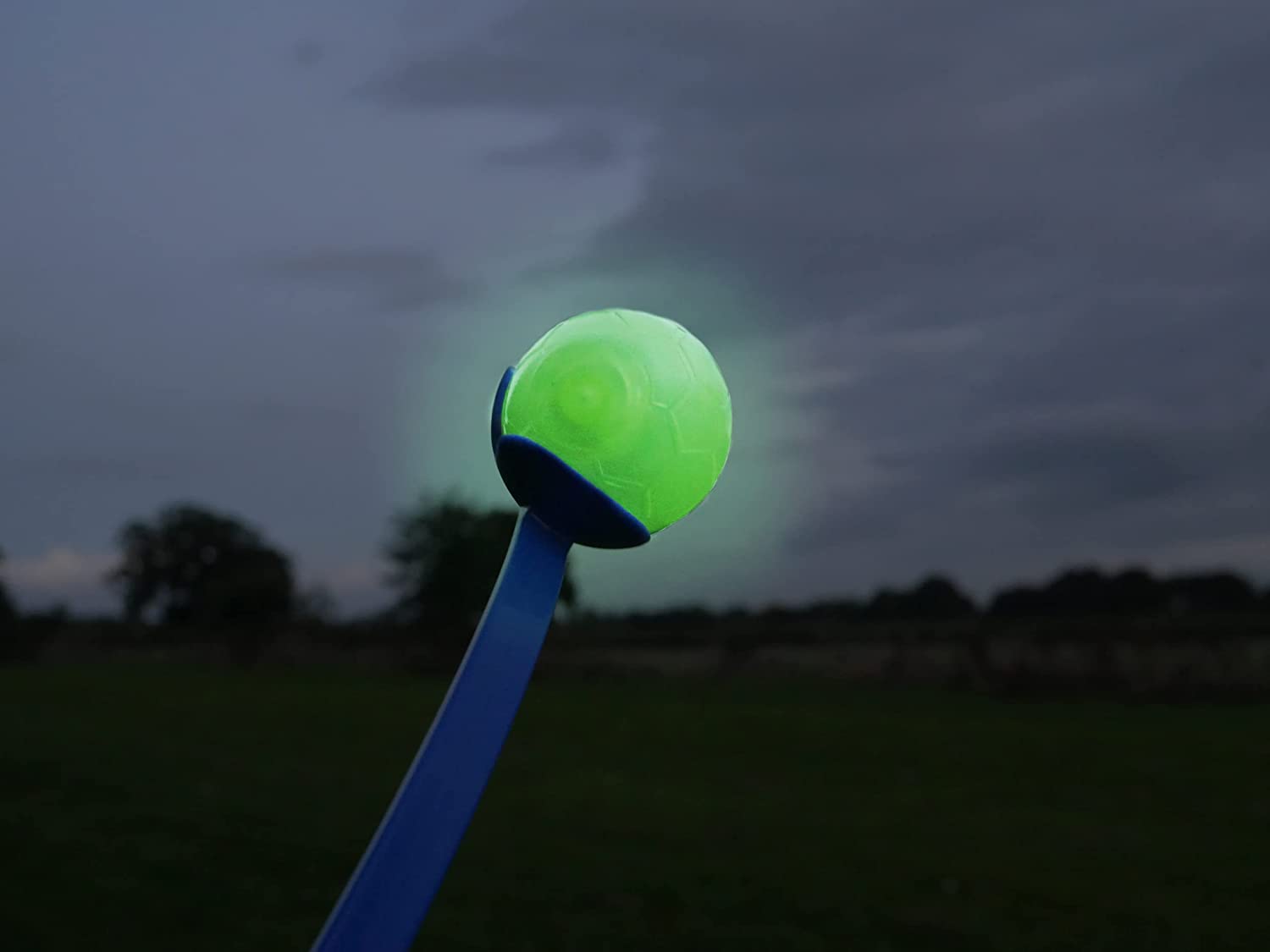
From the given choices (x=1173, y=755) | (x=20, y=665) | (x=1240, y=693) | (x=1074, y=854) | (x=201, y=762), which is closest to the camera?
(x=1074, y=854)

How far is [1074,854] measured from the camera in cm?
730

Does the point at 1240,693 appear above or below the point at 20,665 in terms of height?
below

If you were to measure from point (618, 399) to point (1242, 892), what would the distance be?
617 centimetres

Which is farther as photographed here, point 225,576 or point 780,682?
point 225,576

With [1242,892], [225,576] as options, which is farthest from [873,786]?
[225,576]

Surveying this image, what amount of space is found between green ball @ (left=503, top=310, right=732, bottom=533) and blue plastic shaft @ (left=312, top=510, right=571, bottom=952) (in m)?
0.19

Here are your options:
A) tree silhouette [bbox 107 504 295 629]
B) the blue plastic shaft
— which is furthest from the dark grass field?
tree silhouette [bbox 107 504 295 629]

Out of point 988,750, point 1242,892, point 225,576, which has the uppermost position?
point 225,576

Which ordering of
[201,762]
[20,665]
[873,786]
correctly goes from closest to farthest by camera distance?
[873,786] < [201,762] < [20,665]

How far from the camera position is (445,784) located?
153 centimetres

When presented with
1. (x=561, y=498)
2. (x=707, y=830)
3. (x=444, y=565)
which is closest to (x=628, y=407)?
(x=561, y=498)

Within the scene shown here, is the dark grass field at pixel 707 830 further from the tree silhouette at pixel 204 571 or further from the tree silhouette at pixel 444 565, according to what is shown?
the tree silhouette at pixel 204 571

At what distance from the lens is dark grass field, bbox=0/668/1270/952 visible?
19.5ft

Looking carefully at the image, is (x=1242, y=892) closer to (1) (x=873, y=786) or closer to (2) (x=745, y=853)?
(2) (x=745, y=853)
